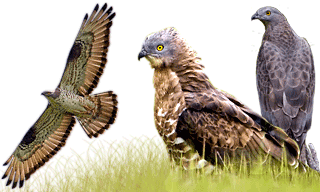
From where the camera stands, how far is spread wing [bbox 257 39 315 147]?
5.70m

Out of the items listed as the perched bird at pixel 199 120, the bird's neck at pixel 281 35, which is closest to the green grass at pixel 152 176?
the perched bird at pixel 199 120

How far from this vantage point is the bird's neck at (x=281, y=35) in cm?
637

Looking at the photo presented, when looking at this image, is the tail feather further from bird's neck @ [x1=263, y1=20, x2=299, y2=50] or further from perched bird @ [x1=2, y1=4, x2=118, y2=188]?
bird's neck @ [x1=263, y1=20, x2=299, y2=50]

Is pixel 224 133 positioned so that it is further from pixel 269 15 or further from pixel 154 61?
pixel 269 15

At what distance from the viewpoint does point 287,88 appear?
235 inches

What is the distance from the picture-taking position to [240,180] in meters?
4.48

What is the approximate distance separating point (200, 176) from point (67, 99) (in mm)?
2157

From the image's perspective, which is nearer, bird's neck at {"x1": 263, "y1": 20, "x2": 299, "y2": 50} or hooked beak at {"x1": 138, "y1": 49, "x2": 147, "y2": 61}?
hooked beak at {"x1": 138, "y1": 49, "x2": 147, "y2": 61}

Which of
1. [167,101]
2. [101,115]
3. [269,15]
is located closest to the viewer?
[167,101]

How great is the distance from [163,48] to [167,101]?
2.02 feet

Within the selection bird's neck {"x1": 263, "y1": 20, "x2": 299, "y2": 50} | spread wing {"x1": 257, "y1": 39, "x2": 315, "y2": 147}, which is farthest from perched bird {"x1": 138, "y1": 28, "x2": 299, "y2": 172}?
bird's neck {"x1": 263, "y1": 20, "x2": 299, "y2": 50}

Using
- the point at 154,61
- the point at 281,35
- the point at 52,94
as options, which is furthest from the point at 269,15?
the point at 52,94

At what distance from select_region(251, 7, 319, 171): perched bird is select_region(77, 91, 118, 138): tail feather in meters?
2.12

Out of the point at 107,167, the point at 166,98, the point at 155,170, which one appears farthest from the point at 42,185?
the point at 166,98
